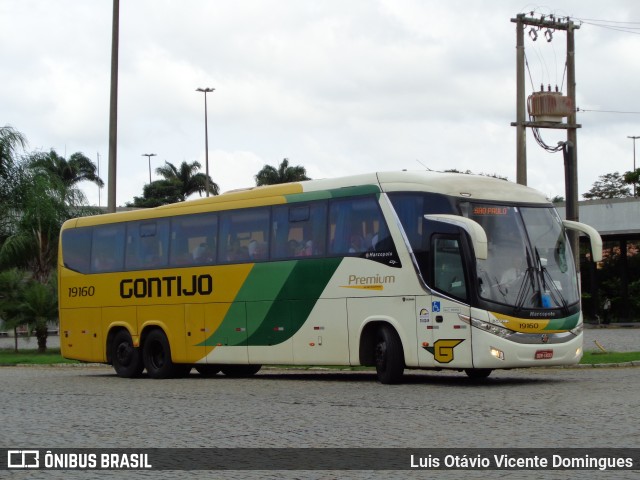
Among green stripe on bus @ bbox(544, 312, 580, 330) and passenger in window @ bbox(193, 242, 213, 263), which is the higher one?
passenger in window @ bbox(193, 242, 213, 263)

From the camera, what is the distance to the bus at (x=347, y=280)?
19344 mm

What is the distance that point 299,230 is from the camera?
2203cm

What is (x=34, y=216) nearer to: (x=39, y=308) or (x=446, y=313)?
(x=39, y=308)

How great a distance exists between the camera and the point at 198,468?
10.2 m

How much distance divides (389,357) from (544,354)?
8.53 feet

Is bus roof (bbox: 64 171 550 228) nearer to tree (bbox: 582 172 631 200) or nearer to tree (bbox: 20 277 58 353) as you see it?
tree (bbox: 20 277 58 353)

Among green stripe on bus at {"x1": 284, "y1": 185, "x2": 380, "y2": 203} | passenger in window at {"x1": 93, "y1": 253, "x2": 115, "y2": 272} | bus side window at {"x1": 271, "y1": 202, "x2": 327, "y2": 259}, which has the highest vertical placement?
green stripe on bus at {"x1": 284, "y1": 185, "x2": 380, "y2": 203}

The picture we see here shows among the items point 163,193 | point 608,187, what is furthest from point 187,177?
point 608,187

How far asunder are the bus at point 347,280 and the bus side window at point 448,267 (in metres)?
0.02

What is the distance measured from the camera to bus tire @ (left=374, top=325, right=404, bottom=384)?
789 inches

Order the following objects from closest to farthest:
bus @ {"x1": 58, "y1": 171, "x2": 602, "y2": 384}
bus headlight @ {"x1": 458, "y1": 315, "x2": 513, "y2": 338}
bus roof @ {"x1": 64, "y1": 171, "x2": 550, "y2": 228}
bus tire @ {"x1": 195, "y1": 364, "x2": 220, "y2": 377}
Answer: bus headlight @ {"x1": 458, "y1": 315, "x2": 513, "y2": 338}, bus @ {"x1": 58, "y1": 171, "x2": 602, "y2": 384}, bus roof @ {"x1": 64, "y1": 171, "x2": 550, "y2": 228}, bus tire @ {"x1": 195, "y1": 364, "x2": 220, "y2": 377}

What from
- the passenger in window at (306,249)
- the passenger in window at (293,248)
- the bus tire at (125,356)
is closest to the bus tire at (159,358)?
the bus tire at (125,356)

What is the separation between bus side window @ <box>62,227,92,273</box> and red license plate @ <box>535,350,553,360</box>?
11802mm

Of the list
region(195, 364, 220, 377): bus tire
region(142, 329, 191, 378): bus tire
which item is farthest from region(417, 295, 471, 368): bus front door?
region(142, 329, 191, 378): bus tire
